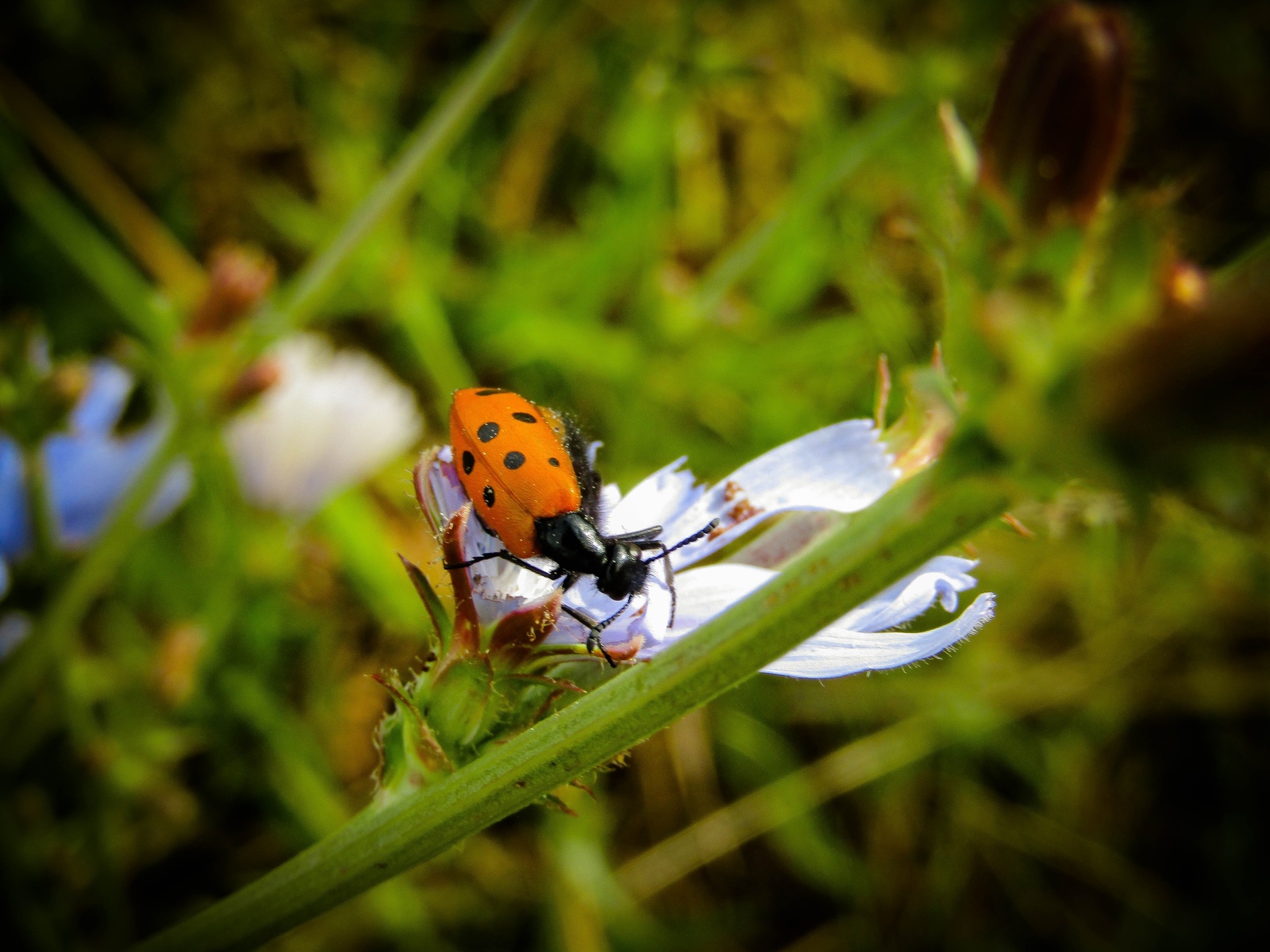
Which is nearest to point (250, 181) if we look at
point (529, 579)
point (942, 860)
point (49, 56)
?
point (49, 56)

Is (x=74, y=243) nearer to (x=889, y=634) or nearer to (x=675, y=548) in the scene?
(x=675, y=548)

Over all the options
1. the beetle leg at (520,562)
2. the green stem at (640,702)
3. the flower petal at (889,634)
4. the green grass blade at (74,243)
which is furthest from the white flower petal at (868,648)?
the green grass blade at (74,243)

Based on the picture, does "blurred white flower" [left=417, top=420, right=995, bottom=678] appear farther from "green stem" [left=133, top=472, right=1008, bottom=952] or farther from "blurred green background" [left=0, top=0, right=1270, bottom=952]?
"blurred green background" [left=0, top=0, right=1270, bottom=952]

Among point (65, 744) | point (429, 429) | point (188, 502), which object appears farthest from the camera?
point (429, 429)

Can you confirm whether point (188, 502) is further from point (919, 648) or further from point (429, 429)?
point (919, 648)

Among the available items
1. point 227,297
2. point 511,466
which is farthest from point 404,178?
point 511,466

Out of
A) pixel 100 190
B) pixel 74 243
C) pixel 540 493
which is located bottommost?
pixel 540 493

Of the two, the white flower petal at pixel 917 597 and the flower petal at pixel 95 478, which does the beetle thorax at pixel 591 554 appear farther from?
the flower petal at pixel 95 478
